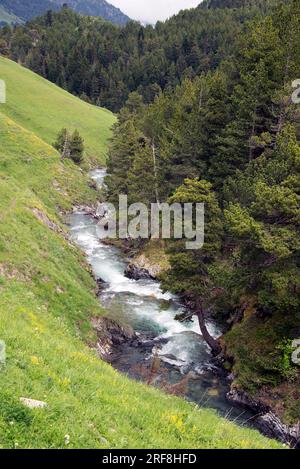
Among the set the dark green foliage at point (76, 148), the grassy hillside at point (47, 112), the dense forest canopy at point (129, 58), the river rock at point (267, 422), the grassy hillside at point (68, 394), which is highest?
the dense forest canopy at point (129, 58)

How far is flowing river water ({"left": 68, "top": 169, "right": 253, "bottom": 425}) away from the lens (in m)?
24.4

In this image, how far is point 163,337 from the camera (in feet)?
101

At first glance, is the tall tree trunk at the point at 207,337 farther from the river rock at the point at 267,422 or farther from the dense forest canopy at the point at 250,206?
the river rock at the point at 267,422

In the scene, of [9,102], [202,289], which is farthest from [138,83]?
A: [202,289]

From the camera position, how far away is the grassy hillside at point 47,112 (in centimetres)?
9194

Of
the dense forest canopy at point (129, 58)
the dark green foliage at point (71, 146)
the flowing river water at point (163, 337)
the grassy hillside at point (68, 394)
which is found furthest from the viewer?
the dense forest canopy at point (129, 58)

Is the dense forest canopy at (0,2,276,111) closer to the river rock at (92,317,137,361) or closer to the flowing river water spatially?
the flowing river water

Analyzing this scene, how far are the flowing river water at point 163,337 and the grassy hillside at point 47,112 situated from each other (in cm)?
5373

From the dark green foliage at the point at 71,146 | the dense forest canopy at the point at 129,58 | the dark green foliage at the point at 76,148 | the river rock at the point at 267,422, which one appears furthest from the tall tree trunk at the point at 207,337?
the dense forest canopy at the point at 129,58
